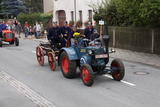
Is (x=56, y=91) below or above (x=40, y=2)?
below

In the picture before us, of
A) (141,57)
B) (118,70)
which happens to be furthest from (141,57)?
(118,70)

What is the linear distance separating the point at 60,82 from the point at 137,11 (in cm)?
578

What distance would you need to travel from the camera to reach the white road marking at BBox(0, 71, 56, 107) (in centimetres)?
797

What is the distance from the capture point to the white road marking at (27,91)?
7970mm

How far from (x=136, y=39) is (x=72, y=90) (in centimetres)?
971

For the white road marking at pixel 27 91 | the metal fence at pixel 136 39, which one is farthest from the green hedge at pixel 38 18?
the white road marking at pixel 27 91

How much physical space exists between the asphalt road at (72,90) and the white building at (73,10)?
17.8 meters

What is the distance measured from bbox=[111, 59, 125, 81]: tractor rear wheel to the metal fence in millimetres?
6525

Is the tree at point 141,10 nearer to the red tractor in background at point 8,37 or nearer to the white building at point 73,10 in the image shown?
the red tractor in background at point 8,37

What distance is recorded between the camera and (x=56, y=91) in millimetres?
9211

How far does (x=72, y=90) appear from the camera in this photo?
9281mm

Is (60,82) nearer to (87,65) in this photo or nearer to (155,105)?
(87,65)

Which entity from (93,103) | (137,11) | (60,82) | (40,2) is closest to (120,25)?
(137,11)

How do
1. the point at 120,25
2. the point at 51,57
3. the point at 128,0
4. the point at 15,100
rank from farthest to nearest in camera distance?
the point at 120,25 < the point at 128,0 < the point at 51,57 < the point at 15,100
